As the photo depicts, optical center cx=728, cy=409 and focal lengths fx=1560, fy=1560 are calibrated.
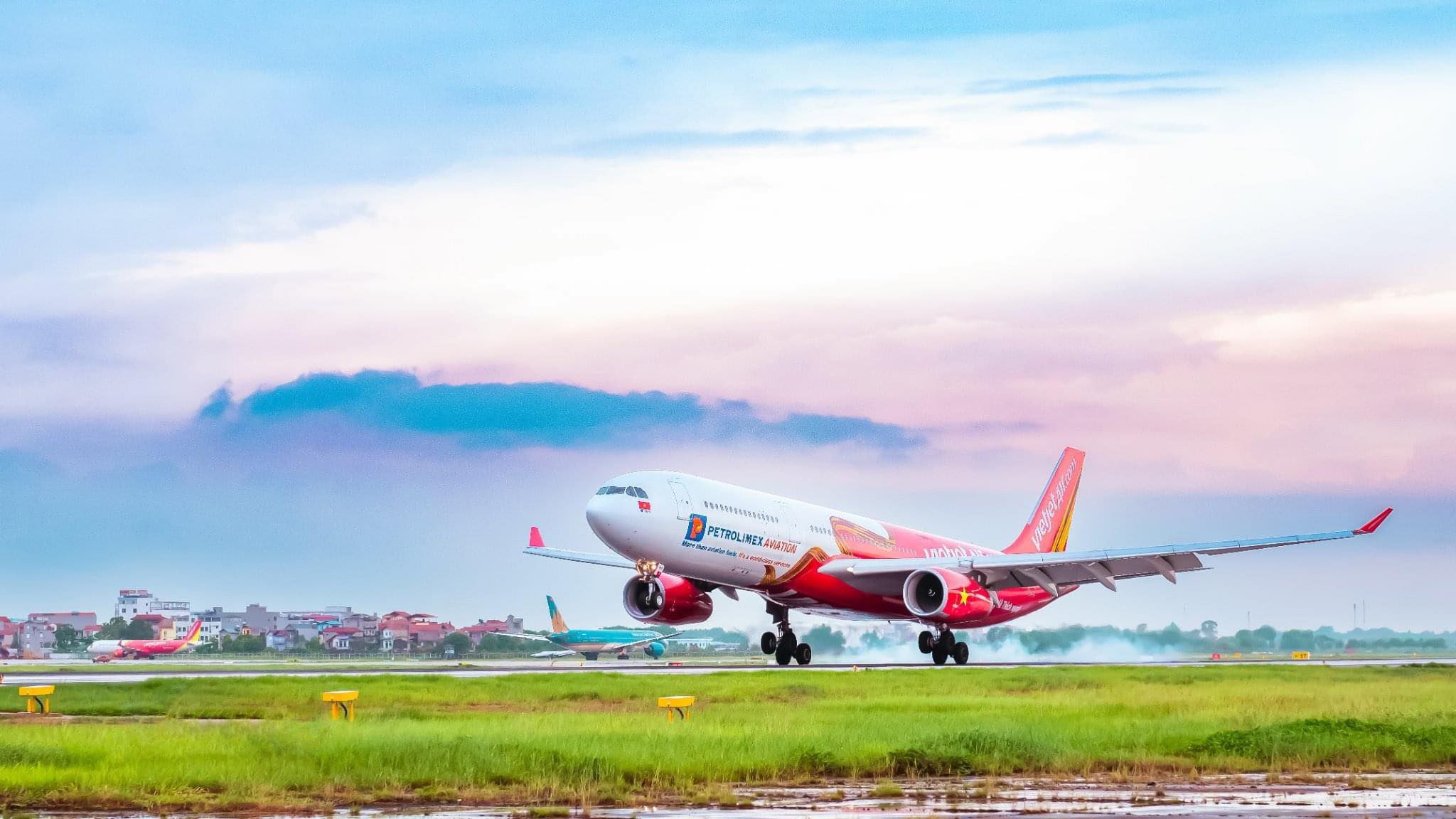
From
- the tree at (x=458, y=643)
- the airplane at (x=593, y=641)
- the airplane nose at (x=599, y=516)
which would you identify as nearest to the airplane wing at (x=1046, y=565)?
the airplane nose at (x=599, y=516)

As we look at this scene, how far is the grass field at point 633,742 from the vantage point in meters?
18.8

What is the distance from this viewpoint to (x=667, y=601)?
56594 millimetres

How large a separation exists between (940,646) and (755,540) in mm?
10810

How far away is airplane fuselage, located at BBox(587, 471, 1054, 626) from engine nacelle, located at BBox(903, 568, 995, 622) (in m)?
0.83

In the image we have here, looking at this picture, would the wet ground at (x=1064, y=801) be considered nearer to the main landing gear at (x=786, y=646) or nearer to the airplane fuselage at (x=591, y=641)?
the main landing gear at (x=786, y=646)

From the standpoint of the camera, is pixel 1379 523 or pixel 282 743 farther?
pixel 1379 523

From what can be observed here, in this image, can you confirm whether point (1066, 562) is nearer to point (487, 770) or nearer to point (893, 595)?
point (893, 595)

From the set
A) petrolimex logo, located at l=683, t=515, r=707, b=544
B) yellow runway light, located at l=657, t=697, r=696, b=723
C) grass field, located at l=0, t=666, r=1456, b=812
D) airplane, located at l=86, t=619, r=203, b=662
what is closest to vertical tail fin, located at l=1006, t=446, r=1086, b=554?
petrolimex logo, located at l=683, t=515, r=707, b=544

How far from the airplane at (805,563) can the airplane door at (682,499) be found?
0.05 metres

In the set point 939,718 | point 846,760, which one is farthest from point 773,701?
point 846,760

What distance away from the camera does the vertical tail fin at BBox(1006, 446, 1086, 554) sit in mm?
71188

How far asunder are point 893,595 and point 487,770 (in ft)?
128

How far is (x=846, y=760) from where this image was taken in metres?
21.2

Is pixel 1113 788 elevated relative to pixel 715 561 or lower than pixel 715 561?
lower
